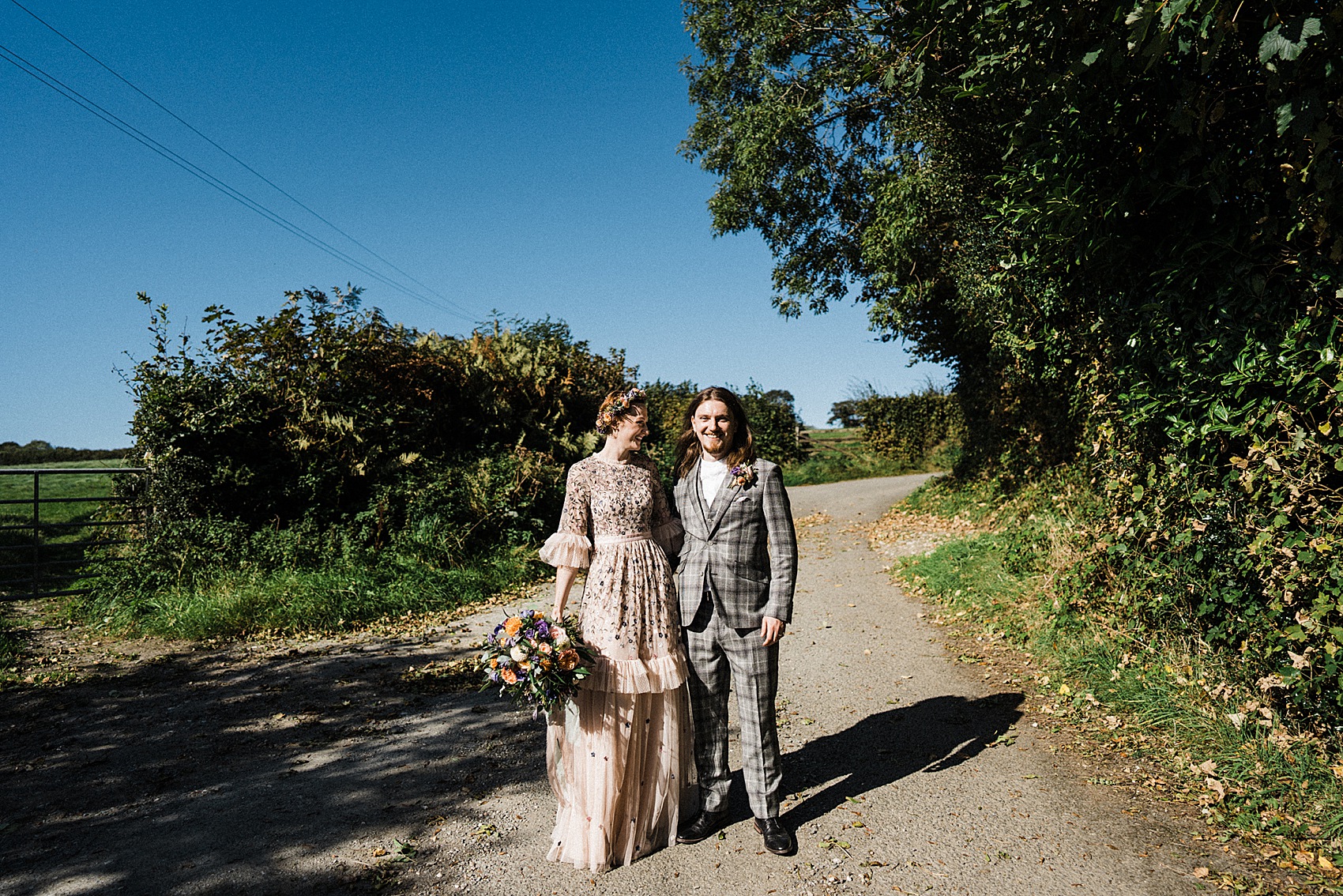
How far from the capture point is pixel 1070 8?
3602mm

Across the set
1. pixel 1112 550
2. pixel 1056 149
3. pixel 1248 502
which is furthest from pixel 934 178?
pixel 1248 502

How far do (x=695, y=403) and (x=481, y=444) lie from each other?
25.5 feet

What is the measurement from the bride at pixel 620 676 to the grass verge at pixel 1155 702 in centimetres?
241

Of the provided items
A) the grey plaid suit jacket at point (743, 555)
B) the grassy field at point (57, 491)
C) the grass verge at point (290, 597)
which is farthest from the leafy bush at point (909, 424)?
the grassy field at point (57, 491)

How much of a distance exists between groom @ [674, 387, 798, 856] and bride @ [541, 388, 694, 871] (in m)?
0.11

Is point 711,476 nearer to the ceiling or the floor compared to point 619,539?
nearer to the ceiling

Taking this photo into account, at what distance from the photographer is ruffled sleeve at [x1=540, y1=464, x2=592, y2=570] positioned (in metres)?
3.39

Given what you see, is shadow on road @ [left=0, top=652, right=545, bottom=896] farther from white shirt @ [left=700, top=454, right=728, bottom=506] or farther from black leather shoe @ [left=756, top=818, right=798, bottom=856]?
white shirt @ [left=700, top=454, right=728, bottom=506]

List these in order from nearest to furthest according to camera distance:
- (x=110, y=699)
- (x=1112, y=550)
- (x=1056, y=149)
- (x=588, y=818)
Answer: (x=588, y=818), (x=1056, y=149), (x=1112, y=550), (x=110, y=699)

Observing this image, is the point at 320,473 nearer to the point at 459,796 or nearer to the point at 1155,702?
the point at 459,796

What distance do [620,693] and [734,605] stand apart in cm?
65

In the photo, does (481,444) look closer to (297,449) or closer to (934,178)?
(297,449)

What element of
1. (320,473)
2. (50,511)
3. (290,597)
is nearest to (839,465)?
(320,473)

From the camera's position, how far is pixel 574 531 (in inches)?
136
